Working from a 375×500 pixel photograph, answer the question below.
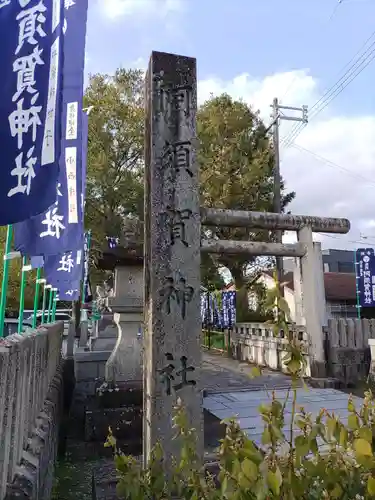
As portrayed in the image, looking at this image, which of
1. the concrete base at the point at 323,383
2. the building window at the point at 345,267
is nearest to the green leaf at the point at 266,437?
the concrete base at the point at 323,383

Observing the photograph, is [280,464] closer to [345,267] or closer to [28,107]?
[28,107]

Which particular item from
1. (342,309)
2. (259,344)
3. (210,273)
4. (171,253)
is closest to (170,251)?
(171,253)

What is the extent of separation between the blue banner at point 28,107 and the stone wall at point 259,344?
7034 millimetres

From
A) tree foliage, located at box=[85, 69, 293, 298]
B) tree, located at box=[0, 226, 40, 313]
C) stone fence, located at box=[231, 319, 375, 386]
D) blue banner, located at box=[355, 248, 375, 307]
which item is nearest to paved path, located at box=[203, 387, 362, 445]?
stone fence, located at box=[231, 319, 375, 386]

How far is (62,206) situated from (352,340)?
7303 mm

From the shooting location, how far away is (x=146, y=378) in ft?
12.0

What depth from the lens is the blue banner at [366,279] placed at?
13641 mm

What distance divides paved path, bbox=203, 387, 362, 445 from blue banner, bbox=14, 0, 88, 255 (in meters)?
3.45

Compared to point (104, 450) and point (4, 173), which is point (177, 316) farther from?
point (104, 450)

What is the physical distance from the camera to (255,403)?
22.1 ft

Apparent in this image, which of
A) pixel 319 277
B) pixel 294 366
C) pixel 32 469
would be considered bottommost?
pixel 32 469

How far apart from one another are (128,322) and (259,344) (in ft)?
21.8

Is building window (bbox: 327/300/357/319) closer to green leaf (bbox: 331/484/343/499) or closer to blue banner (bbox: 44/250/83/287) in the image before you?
blue banner (bbox: 44/250/83/287)

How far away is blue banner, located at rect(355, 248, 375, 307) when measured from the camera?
13641 mm
